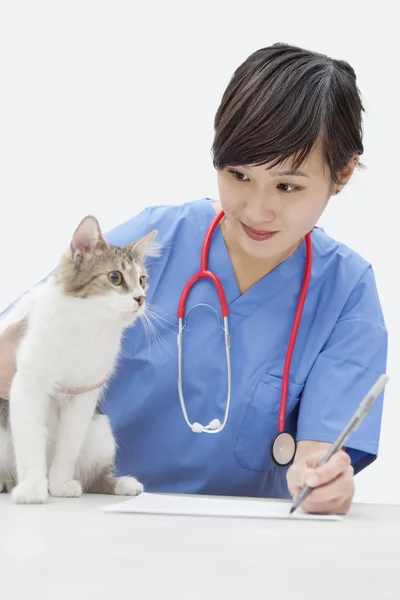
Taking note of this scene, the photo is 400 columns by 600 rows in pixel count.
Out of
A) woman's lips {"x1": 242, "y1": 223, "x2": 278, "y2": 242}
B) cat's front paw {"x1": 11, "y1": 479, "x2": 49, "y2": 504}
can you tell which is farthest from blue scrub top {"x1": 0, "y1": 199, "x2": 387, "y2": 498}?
cat's front paw {"x1": 11, "y1": 479, "x2": 49, "y2": 504}

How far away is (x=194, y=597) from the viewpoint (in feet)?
2.27

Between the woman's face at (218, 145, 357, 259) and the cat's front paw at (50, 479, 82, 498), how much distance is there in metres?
0.56

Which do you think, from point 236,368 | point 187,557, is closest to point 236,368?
point 236,368

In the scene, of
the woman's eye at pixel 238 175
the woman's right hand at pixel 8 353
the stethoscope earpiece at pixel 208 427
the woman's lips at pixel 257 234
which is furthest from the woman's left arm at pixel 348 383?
the woman's right hand at pixel 8 353

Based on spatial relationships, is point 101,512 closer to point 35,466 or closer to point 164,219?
point 35,466

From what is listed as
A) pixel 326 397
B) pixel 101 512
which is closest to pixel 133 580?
pixel 101 512

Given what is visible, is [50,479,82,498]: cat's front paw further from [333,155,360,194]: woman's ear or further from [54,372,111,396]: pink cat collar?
[333,155,360,194]: woman's ear

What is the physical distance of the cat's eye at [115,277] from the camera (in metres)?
1.27

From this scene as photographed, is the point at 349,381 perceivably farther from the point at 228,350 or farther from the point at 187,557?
the point at 187,557

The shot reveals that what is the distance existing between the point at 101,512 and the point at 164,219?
77cm

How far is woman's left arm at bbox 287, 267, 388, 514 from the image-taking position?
4.84 feet

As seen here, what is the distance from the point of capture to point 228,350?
5.12 feet

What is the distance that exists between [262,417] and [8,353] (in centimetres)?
53

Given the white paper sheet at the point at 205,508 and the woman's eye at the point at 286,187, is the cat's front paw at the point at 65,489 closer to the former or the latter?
the white paper sheet at the point at 205,508
